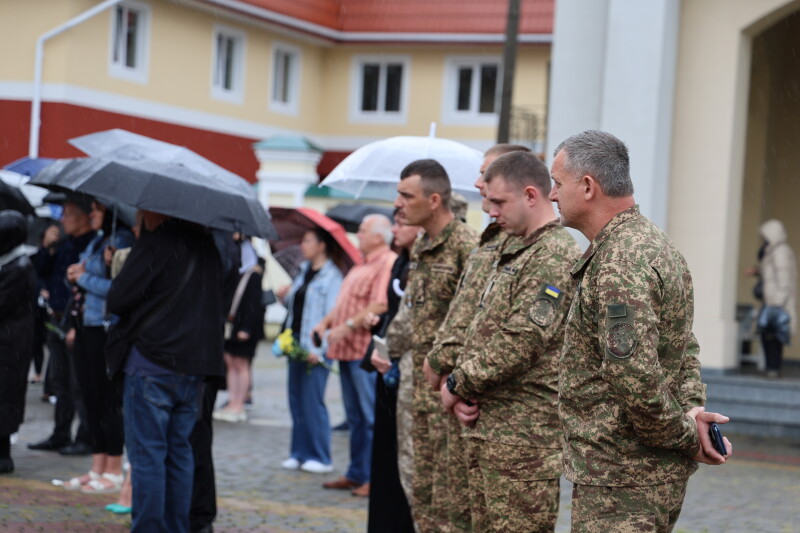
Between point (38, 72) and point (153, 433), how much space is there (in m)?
17.4

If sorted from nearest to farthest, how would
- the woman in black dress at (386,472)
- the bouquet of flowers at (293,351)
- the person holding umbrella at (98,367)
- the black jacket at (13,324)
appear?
the woman in black dress at (386,472) < the person holding umbrella at (98,367) < the black jacket at (13,324) < the bouquet of flowers at (293,351)

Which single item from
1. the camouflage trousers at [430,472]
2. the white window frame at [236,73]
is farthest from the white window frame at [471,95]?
the camouflage trousers at [430,472]

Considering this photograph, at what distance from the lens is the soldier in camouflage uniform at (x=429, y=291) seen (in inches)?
239

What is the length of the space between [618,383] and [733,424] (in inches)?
381

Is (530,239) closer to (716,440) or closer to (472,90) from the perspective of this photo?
(716,440)

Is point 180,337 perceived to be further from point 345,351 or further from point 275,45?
point 275,45

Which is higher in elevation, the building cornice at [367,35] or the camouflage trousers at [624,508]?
the building cornice at [367,35]

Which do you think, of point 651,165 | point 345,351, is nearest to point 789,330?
point 651,165

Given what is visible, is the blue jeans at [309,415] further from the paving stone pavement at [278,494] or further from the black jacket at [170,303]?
the black jacket at [170,303]

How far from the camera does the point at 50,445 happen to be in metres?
9.80

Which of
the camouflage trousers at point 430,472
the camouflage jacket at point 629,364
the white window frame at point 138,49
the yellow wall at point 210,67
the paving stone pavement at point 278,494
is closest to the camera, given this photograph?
→ the camouflage jacket at point 629,364

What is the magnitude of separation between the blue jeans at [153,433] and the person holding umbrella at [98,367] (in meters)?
1.67

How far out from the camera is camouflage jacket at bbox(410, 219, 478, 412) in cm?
622

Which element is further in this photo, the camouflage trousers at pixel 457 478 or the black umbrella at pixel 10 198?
the black umbrella at pixel 10 198
